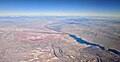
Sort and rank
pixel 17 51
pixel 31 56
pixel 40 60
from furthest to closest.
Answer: pixel 17 51
pixel 31 56
pixel 40 60

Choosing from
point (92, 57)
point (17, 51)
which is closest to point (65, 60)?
point (92, 57)

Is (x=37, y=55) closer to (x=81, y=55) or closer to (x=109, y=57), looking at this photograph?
(x=81, y=55)

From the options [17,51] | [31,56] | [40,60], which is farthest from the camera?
[17,51]

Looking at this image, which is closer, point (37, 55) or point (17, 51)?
point (37, 55)

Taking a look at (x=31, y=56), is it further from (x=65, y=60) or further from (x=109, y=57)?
(x=109, y=57)

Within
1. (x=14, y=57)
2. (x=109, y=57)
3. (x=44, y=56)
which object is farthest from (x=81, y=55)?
(x=14, y=57)

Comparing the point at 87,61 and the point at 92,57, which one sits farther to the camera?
the point at 92,57

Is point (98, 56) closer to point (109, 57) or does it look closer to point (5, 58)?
point (109, 57)

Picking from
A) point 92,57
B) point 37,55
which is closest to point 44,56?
point 37,55
